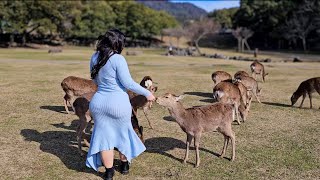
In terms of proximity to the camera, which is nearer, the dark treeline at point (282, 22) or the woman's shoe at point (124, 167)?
the woman's shoe at point (124, 167)

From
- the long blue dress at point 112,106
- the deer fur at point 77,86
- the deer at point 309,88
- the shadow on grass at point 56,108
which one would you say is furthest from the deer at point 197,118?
the deer at point 309,88

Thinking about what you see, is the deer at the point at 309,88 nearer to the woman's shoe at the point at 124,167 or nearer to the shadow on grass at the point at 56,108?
the shadow on grass at the point at 56,108

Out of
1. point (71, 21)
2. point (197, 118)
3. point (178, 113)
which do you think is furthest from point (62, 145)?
point (71, 21)

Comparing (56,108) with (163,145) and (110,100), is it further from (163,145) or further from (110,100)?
(110,100)

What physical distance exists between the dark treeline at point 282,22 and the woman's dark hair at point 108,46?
169 feet

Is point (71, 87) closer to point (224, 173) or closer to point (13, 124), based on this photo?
point (13, 124)

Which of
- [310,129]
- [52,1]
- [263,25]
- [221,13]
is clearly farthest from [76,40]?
[310,129]

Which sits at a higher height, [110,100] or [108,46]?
[108,46]

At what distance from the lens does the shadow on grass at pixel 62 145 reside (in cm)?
650

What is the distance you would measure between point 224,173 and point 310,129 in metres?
3.83

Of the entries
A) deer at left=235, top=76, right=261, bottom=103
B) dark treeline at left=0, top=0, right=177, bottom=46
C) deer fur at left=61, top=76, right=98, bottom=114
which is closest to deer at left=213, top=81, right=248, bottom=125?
deer at left=235, top=76, right=261, bottom=103

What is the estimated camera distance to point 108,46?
525cm

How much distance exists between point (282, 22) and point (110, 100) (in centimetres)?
5864

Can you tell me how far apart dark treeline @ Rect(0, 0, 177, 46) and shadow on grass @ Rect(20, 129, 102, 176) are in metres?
39.7
